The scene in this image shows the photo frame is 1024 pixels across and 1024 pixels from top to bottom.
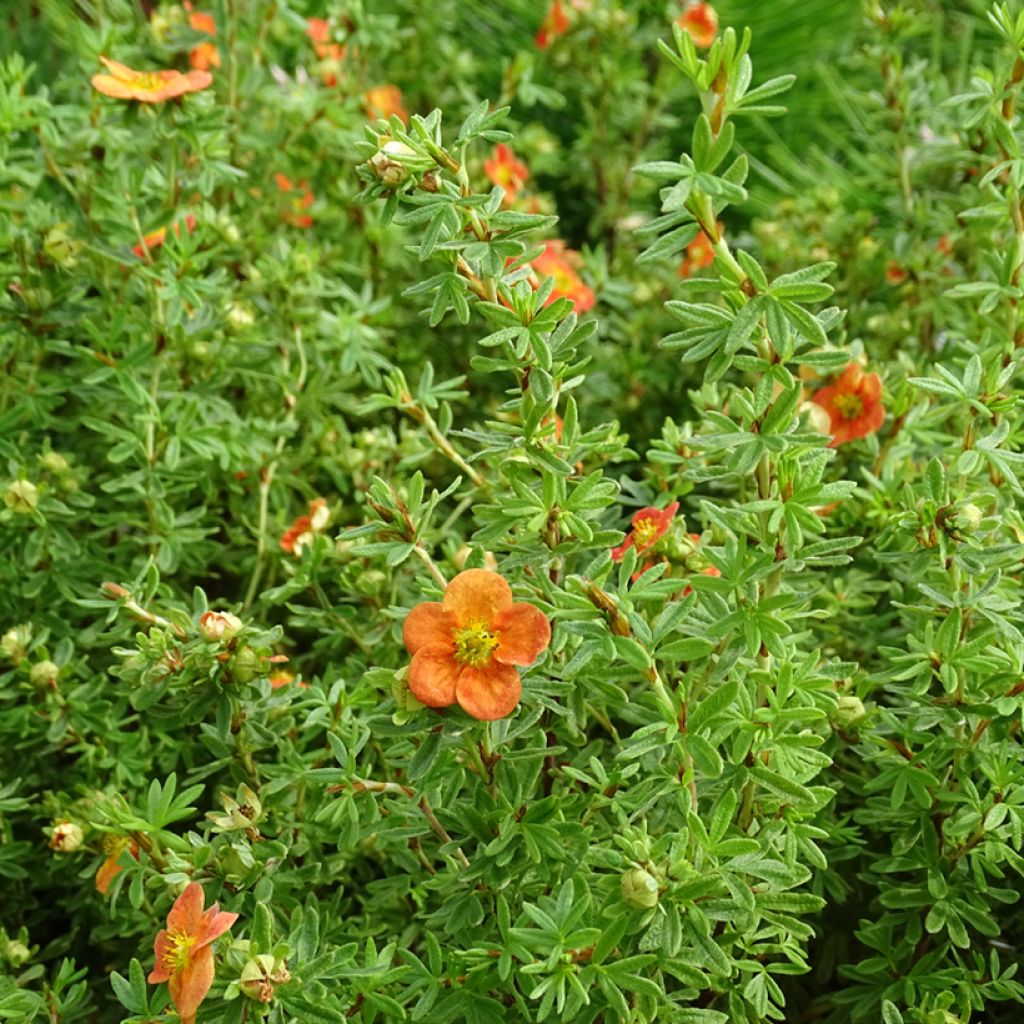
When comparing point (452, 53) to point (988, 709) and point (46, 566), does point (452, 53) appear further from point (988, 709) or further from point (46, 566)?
point (988, 709)

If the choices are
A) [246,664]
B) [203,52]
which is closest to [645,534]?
[246,664]

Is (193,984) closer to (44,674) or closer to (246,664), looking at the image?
(246,664)

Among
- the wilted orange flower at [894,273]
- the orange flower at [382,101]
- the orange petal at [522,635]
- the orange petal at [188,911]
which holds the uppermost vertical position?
the orange petal at [522,635]

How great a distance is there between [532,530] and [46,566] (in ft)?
2.41

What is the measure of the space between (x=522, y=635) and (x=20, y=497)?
0.66 meters

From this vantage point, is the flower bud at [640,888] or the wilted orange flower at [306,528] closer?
the flower bud at [640,888]

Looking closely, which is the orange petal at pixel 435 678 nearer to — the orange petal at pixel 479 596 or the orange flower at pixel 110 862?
the orange petal at pixel 479 596

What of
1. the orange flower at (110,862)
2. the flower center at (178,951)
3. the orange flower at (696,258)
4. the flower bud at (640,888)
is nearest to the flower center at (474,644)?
the flower bud at (640,888)

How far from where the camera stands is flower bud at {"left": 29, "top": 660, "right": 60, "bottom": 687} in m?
1.35

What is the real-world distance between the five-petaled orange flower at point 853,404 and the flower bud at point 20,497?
87cm

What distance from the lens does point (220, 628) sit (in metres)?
1.06

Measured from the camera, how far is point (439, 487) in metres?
1.85

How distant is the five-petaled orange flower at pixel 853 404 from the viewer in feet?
4.83

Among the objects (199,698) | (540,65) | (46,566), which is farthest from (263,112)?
(199,698)
